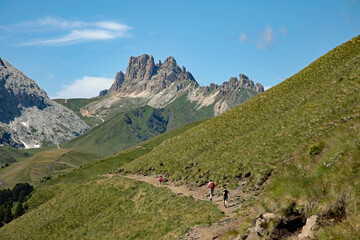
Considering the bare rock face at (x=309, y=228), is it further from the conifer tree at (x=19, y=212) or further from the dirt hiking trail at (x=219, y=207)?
the conifer tree at (x=19, y=212)

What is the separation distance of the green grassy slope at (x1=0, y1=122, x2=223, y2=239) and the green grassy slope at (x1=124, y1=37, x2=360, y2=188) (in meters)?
7.01

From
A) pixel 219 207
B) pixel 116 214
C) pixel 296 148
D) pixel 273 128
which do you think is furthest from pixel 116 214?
pixel 273 128

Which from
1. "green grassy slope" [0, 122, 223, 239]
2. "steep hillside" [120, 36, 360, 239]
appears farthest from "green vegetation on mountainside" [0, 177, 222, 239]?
"steep hillside" [120, 36, 360, 239]

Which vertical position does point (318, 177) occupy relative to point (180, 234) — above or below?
above

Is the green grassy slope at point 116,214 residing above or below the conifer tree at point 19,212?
below

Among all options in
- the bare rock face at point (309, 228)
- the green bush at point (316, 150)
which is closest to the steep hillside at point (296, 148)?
the green bush at point (316, 150)

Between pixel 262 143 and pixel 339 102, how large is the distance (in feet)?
38.4

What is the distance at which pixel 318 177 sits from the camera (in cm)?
1652

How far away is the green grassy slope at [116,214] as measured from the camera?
30673 millimetres

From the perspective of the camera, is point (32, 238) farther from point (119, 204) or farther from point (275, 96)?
point (275, 96)

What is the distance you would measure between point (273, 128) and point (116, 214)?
1099 inches

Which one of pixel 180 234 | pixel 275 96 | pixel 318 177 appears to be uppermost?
pixel 275 96

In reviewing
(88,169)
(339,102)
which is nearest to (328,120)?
(339,102)

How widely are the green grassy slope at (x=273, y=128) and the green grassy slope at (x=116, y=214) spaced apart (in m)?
7.01
